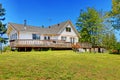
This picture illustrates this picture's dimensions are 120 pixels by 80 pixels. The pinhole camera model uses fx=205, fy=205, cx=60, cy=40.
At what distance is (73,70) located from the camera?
13836mm

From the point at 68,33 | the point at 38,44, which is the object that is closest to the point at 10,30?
the point at 68,33

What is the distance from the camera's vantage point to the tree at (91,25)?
2122 inches

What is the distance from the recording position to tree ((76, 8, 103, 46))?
53906 millimetres

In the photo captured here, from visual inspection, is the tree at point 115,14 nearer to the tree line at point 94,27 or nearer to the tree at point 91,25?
the tree line at point 94,27

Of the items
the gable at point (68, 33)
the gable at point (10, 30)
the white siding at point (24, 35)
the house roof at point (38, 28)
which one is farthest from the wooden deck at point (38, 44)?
the gable at point (10, 30)

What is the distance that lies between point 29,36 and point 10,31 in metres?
5.89

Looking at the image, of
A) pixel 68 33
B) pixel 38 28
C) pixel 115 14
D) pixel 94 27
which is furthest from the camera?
pixel 94 27

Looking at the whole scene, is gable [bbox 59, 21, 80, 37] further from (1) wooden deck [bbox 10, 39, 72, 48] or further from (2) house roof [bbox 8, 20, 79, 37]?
(1) wooden deck [bbox 10, 39, 72, 48]

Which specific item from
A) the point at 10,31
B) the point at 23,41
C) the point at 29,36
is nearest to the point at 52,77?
the point at 23,41

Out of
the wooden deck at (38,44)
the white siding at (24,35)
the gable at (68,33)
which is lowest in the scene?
the wooden deck at (38,44)

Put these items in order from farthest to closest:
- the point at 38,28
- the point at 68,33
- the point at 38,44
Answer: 1. the point at 68,33
2. the point at 38,28
3. the point at 38,44

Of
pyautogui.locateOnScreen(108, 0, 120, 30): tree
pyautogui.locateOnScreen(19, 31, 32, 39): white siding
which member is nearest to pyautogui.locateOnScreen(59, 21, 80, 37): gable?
pyautogui.locateOnScreen(19, 31, 32, 39): white siding

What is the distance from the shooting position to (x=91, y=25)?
54.5m

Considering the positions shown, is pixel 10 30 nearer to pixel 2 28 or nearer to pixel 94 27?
pixel 2 28
